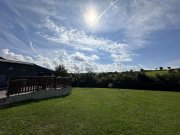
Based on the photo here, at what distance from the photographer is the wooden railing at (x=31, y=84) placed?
38.8 ft

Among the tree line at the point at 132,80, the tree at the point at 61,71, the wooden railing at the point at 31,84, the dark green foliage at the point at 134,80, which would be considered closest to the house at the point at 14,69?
the wooden railing at the point at 31,84

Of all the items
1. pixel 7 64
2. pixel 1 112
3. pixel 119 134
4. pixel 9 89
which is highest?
pixel 7 64

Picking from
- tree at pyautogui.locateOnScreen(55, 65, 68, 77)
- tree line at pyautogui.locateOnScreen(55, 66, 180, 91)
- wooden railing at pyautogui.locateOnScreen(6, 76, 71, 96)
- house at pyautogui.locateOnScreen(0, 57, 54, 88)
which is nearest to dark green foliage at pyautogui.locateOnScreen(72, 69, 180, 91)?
tree line at pyautogui.locateOnScreen(55, 66, 180, 91)

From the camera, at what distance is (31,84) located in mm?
13938

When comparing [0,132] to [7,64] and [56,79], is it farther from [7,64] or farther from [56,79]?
[7,64]

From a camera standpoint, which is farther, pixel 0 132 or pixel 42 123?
pixel 42 123

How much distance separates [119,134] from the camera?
6.75 metres

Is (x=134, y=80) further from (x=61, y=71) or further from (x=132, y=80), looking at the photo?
(x=61, y=71)

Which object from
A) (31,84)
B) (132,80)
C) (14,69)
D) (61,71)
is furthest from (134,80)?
(31,84)

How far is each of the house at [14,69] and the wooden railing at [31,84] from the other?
4.56 meters

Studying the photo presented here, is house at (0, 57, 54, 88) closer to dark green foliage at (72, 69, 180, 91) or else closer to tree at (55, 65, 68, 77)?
tree at (55, 65, 68, 77)

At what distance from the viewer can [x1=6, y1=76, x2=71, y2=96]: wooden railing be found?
11.8 metres

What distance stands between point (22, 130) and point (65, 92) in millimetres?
12700

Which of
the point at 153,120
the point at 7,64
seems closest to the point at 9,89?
the point at 153,120
